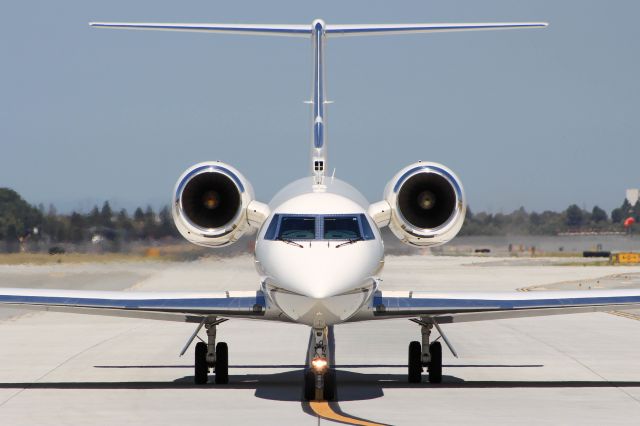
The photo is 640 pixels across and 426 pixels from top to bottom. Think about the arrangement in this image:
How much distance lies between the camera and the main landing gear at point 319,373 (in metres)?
15.9

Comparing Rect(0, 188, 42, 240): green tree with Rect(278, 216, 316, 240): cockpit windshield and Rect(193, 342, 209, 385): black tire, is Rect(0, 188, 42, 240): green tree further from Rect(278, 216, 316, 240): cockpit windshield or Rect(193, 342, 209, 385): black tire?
Rect(278, 216, 316, 240): cockpit windshield

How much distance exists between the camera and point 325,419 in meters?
14.9

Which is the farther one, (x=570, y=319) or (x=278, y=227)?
(x=570, y=319)

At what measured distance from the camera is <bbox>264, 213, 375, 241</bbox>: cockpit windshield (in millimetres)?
16250

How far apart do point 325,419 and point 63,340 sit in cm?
1337

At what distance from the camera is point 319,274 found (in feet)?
49.9

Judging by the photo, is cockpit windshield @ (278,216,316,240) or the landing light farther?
cockpit windshield @ (278,216,316,240)

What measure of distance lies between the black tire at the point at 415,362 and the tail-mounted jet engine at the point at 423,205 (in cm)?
153

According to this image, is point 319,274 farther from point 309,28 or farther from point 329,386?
point 309,28

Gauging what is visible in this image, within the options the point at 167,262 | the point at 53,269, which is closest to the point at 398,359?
the point at 167,262

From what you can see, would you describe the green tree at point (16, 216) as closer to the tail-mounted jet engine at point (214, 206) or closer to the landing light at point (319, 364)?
the tail-mounted jet engine at point (214, 206)

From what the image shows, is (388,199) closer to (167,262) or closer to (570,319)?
(570,319)

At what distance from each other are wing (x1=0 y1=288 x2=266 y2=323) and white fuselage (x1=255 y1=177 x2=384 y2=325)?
62cm

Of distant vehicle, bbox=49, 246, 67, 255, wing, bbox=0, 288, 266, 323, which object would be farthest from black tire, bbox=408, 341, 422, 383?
distant vehicle, bbox=49, 246, 67, 255
